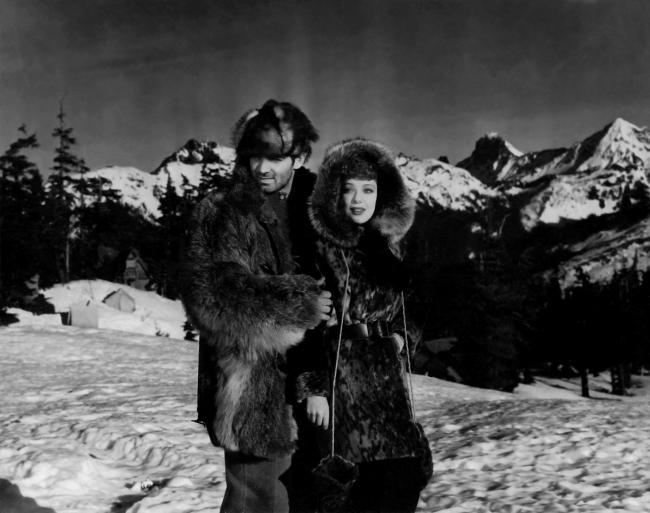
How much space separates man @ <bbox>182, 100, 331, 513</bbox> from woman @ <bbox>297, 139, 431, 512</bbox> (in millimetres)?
143

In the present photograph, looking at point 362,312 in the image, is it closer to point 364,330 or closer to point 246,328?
point 364,330

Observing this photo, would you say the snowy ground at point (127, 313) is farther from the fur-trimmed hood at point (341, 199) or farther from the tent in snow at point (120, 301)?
the fur-trimmed hood at point (341, 199)

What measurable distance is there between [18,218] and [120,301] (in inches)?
383

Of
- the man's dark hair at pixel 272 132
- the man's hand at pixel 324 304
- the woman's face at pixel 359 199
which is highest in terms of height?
the man's dark hair at pixel 272 132

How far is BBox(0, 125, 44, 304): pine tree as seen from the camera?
29.5 metres

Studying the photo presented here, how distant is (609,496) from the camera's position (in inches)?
188

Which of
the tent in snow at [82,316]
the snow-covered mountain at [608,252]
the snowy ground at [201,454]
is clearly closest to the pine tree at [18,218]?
the tent in snow at [82,316]

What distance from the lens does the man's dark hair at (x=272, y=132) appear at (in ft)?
9.34

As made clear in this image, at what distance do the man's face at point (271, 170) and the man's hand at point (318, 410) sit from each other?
0.97 m

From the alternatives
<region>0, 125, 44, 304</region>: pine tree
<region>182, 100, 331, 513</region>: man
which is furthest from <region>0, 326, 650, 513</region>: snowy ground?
<region>0, 125, 44, 304</region>: pine tree

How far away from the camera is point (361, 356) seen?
280 cm

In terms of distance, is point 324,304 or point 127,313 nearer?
point 324,304

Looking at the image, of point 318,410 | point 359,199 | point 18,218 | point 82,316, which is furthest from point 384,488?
point 18,218

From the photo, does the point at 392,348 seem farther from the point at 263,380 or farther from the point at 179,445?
the point at 179,445
